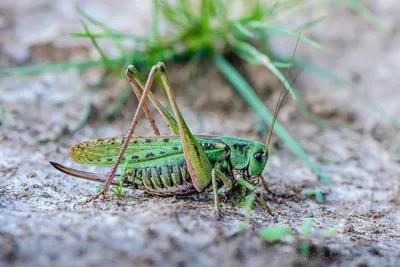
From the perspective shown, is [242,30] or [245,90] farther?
[245,90]

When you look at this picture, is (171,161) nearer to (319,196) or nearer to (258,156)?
(258,156)

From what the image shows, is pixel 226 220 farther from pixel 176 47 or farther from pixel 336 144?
pixel 176 47

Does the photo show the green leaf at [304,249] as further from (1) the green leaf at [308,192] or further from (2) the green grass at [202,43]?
(2) the green grass at [202,43]

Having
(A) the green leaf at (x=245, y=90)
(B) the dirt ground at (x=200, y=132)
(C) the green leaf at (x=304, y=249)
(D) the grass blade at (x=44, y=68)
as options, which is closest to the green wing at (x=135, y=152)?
(B) the dirt ground at (x=200, y=132)

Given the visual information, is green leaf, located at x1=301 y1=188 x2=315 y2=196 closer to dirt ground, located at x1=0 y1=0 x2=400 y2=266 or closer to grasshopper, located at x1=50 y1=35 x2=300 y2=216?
dirt ground, located at x1=0 y1=0 x2=400 y2=266

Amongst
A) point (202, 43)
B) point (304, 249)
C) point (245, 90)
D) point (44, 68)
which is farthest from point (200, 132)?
point (304, 249)

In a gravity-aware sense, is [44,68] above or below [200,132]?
above

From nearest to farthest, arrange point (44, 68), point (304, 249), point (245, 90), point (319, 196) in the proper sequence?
point (304, 249) < point (319, 196) < point (44, 68) < point (245, 90)
